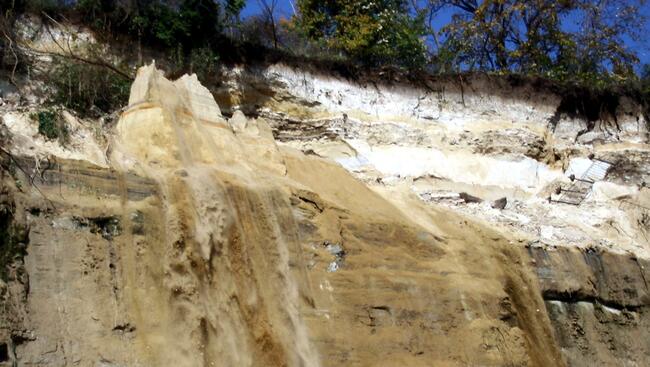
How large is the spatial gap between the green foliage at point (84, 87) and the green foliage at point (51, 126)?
3.59m

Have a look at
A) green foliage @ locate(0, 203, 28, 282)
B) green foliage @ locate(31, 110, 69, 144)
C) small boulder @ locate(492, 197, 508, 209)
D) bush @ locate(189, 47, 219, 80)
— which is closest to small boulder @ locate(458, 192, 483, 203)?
small boulder @ locate(492, 197, 508, 209)

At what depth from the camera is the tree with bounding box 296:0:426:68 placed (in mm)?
20500

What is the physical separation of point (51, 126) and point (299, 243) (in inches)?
122

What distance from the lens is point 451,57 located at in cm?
2173

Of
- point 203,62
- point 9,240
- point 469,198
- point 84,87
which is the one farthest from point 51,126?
point 469,198

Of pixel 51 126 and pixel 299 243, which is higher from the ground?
pixel 51 126

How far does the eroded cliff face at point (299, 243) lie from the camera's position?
8.99m

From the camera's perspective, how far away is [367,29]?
2109cm

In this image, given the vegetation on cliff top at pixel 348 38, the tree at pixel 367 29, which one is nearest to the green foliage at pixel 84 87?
the vegetation on cliff top at pixel 348 38

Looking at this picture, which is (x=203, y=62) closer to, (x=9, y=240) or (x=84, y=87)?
(x=84, y=87)

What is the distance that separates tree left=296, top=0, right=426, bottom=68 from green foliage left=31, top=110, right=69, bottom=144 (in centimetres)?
1066

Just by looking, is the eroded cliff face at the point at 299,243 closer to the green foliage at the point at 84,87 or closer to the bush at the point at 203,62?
the bush at the point at 203,62

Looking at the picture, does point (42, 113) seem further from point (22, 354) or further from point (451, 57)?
point (451, 57)

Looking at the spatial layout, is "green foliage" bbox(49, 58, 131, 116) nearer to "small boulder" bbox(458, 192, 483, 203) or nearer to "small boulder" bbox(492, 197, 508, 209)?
"small boulder" bbox(458, 192, 483, 203)
